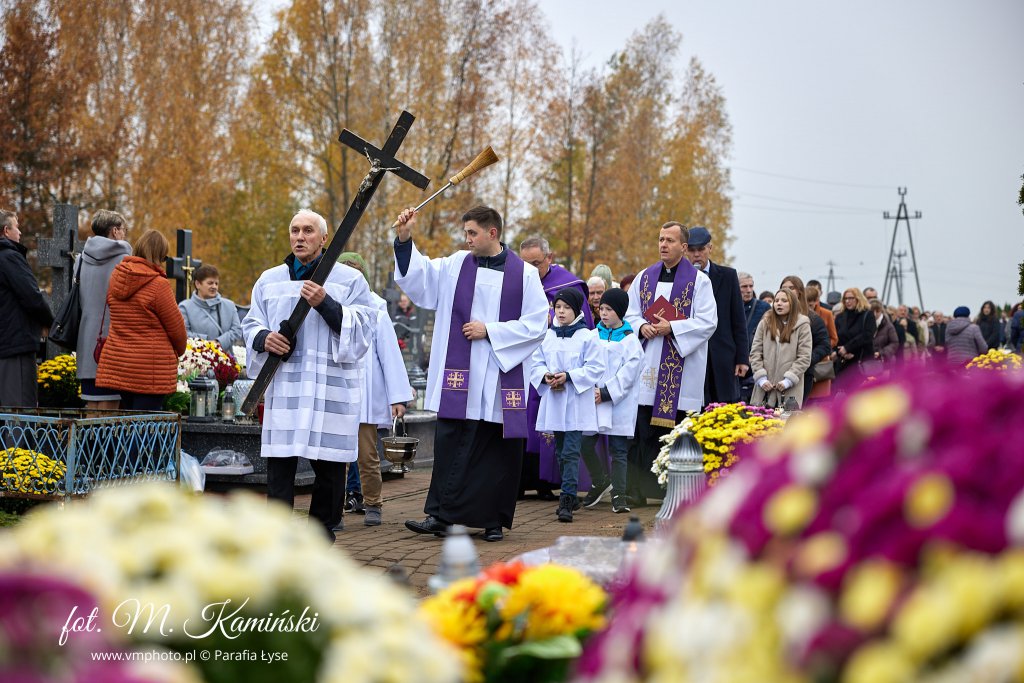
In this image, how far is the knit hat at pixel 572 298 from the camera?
34.2ft

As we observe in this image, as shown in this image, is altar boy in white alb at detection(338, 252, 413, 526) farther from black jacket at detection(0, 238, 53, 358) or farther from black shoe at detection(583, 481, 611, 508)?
black jacket at detection(0, 238, 53, 358)

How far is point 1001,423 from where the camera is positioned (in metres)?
1.39

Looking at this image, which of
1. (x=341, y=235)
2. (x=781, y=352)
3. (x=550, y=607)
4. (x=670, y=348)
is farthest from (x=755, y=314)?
(x=550, y=607)

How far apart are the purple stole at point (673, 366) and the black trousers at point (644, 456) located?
115 millimetres

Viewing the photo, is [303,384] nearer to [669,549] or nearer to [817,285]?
[669,549]

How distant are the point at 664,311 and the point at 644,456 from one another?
1371 millimetres

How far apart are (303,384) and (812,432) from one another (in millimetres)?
5885

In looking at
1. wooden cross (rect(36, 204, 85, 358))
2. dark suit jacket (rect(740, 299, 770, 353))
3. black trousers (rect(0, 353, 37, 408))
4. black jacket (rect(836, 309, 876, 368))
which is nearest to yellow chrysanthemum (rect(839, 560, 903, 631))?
black trousers (rect(0, 353, 37, 408))

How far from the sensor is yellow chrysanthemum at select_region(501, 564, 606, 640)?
2387 mm

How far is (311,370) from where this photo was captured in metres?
7.15

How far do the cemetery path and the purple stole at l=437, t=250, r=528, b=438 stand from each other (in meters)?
0.87

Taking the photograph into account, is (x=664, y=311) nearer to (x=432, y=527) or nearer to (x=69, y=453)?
(x=432, y=527)

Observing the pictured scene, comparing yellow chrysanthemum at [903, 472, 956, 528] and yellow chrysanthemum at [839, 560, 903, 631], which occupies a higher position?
yellow chrysanthemum at [903, 472, 956, 528]

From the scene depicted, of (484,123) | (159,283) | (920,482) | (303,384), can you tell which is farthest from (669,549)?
(484,123)
